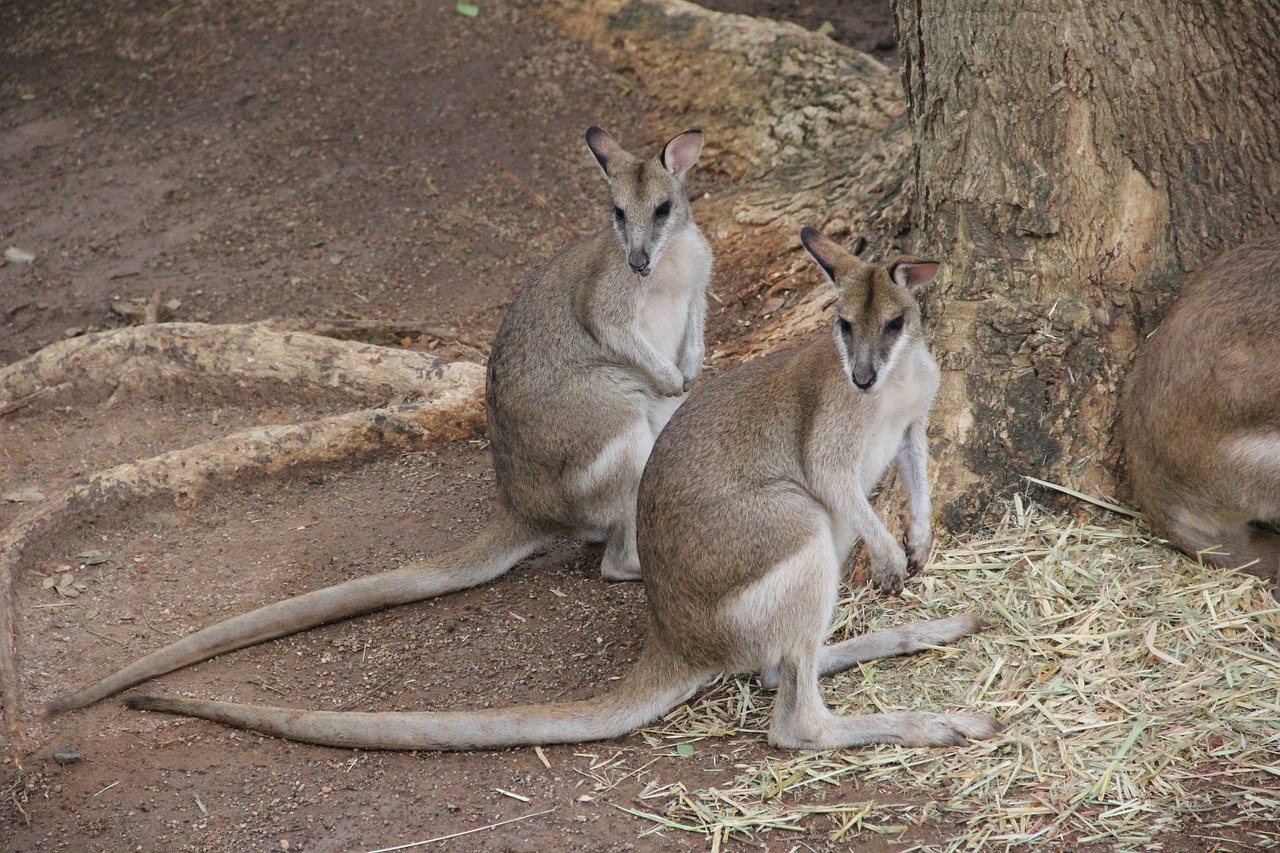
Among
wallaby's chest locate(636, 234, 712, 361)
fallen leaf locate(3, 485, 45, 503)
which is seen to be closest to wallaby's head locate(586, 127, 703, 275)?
wallaby's chest locate(636, 234, 712, 361)

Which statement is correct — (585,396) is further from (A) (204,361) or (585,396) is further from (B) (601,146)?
(A) (204,361)

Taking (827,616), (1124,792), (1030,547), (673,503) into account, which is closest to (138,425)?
(673,503)

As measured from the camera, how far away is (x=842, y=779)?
4062 mm

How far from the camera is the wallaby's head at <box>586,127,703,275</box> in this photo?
5.41 m

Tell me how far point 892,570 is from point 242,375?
439 centimetres

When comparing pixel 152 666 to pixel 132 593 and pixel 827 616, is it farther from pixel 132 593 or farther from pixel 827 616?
pixel 827 616

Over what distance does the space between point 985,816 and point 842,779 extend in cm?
50

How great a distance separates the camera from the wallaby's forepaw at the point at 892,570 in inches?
174

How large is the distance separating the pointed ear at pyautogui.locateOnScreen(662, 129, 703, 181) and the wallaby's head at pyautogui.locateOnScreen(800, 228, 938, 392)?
1.50 meters

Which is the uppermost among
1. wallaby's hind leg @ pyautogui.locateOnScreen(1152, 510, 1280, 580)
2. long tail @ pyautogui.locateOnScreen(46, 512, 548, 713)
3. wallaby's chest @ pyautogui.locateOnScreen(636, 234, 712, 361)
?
wallaby's chest @ pyautogui.locateOnScreen(636, 234, 712, 361)

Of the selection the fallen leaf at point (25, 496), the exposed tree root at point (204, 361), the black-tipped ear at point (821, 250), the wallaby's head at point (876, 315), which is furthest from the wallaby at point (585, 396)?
the fallen leaf at point (25, 496)

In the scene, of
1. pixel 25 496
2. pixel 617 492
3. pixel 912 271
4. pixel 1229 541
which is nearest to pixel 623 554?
pixel 617 492

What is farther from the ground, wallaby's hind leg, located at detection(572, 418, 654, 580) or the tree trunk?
the tree trunk

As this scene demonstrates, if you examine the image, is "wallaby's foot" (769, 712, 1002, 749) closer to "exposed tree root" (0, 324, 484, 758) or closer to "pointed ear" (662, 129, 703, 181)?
"pointed ear" (662, 129, 703, 181)
